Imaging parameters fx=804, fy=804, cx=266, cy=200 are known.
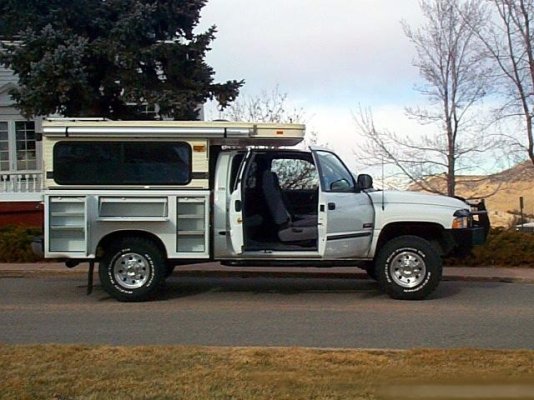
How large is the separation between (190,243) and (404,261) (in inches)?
119

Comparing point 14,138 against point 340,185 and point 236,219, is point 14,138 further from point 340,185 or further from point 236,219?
point 340,185

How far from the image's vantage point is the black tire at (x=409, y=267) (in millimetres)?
11273

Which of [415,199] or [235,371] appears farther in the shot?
[415,199]

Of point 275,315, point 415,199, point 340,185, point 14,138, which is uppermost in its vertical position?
point 14,138

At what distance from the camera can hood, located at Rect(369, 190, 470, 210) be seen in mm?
11414

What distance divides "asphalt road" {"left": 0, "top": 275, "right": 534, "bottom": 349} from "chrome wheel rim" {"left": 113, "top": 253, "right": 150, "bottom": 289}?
0.32 m

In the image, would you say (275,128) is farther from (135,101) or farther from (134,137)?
(135,101)

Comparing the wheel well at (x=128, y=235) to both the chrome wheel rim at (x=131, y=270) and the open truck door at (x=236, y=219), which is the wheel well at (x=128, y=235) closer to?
the chrome wheel rim at (x=131, y=270)

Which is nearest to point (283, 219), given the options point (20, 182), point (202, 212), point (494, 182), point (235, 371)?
point (202, 212)

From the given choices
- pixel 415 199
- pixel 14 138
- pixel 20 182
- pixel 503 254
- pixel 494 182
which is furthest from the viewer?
pixel 14 138

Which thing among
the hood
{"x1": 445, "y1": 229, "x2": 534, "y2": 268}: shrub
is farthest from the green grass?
{"x1": 445, "y1": 229, "x2": 534, "y2": 268}: shrub

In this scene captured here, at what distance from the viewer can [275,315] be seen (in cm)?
1037

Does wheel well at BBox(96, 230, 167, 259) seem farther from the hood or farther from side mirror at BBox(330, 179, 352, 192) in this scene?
the hood

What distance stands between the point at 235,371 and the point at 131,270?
486 cm
